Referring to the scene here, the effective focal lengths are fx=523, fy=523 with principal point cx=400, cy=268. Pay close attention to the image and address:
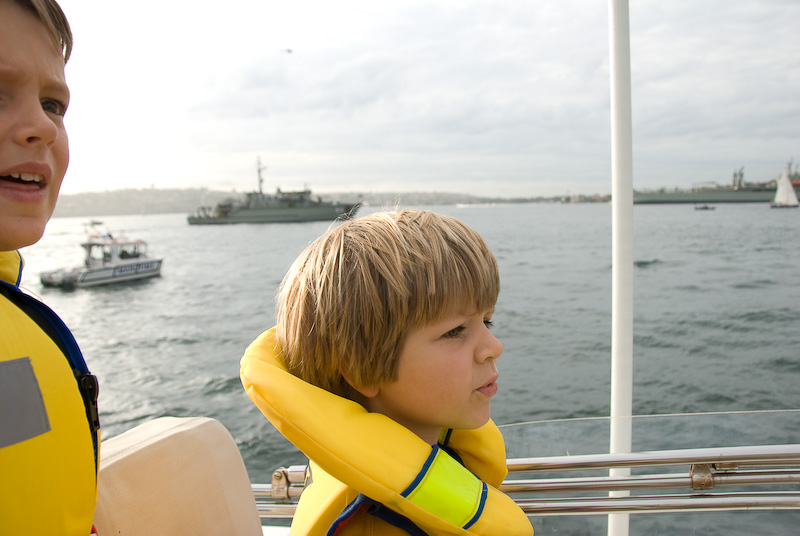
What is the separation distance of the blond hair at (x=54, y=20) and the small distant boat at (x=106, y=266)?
2804cm

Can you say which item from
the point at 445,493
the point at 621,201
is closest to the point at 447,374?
the point at 445,493

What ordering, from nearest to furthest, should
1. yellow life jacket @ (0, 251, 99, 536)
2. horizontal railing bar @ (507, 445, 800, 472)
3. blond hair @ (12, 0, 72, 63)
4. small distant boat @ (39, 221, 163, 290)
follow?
1. yellow life jacket @ (0, 251, 99, 536)
2. blond hair @ (12, 0, 72, 63)
3. horizontal railing bar @ (507, 445, 800, 472)
4. small distant boat @ (39, 221, 163, 290)

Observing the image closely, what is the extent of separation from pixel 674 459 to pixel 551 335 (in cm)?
1480

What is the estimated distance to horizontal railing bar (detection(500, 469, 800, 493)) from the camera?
1.39 metres

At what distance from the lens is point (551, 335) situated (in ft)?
51.2

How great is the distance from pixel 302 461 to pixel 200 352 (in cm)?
1022

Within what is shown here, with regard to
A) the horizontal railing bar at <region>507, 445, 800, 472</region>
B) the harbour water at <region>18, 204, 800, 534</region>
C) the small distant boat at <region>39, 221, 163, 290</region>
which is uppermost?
the horizontal railing bar at <region>507, 445, 800, 472</region>

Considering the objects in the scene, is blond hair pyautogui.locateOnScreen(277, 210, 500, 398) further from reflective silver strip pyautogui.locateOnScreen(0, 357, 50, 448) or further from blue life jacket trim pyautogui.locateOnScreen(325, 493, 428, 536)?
reflective silver strip pyautogui.locateOnScreen(0, 357, 50, 448)

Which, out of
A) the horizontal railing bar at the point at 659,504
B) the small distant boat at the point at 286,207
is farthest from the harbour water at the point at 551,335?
the small distant boat at the point at 286,207

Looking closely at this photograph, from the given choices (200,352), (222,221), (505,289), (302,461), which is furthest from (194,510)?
(222,221)

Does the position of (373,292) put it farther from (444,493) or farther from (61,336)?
(61,336)

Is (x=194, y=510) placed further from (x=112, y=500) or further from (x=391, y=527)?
(x=391, y=527)

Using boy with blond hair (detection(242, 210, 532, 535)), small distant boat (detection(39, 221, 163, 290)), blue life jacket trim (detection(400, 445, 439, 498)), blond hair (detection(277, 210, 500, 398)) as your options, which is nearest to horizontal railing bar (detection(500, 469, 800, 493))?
boy with blond hair (detection(242, 210, 532, 535))

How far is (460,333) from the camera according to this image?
1016 mm
